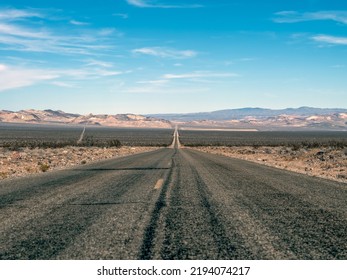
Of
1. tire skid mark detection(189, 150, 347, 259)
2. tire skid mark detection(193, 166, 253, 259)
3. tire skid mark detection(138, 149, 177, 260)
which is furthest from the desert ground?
tire skid mark detection(193, 166, 253, 259)

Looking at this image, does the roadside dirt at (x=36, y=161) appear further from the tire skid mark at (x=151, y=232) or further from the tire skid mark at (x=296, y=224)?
the tire skid mark at (x=296, y=224)

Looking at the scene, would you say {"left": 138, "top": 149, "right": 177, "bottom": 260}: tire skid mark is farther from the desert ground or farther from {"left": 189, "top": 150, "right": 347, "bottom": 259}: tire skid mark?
the desert ground

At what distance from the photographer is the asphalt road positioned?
15.3 ft

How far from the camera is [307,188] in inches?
434

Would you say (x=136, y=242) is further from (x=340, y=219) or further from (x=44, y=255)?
(x=340, y=219)

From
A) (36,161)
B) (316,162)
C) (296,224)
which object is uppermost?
(296,224)

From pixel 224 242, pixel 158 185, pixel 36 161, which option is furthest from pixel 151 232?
pixel 36 161

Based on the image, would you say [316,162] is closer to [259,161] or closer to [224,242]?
[259,161]

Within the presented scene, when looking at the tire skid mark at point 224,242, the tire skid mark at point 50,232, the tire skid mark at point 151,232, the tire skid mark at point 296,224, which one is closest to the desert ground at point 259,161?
the tire skid mark at point 296,224

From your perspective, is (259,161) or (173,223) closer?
(173,223)

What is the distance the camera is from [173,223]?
6.16 meters

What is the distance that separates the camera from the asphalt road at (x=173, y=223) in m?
4.65
